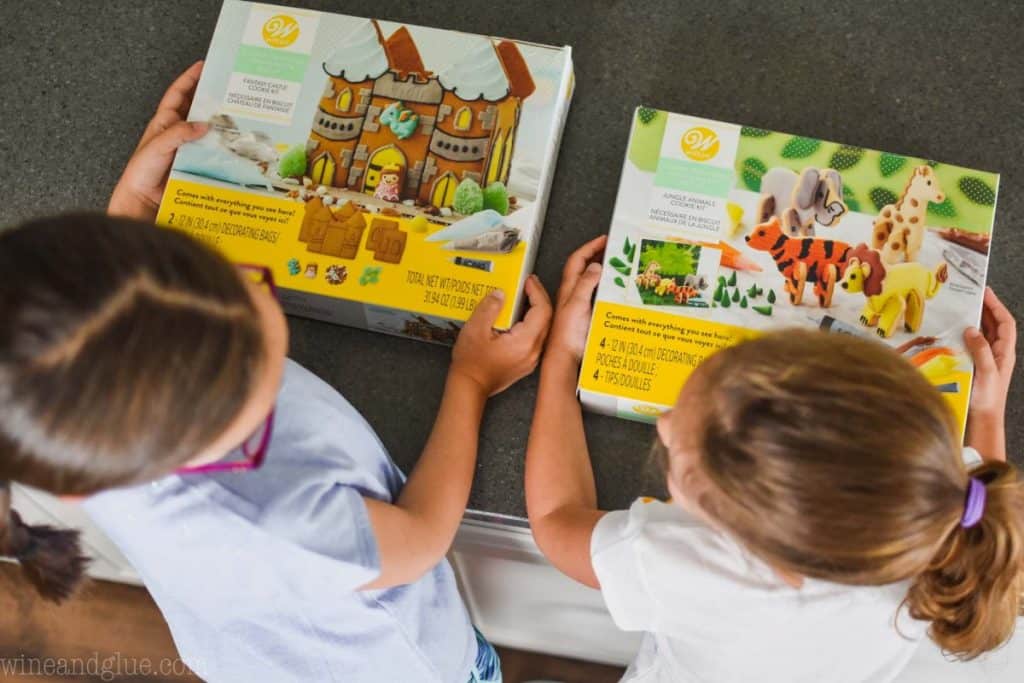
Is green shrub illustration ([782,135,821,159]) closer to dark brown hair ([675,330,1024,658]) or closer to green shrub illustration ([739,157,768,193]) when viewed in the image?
green shrub illustration ([739,157,768,193])

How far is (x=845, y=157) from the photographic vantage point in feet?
2.25

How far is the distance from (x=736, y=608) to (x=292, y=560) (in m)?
0.30

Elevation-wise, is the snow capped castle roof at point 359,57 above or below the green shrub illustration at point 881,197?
above

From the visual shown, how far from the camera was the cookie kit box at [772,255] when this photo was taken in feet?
2.13

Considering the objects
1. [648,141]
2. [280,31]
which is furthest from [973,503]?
[280,31]

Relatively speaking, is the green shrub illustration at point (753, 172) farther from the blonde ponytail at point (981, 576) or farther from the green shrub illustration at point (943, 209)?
the blonde ponytail at point (981, 576)

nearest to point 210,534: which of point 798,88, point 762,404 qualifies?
point 762,404

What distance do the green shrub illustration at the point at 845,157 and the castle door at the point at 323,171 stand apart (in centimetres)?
42

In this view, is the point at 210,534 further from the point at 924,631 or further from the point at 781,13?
the point at 781,13

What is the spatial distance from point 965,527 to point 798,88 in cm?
44

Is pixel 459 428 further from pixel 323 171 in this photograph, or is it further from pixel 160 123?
pixel 160 123

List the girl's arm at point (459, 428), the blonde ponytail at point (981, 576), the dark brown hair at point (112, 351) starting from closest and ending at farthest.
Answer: the dark brown hair at point (112, 351) < the blonde ponytail at point (981, 576) < the girl's arm at point (459, 428)

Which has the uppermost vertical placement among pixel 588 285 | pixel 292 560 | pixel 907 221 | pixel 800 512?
pixel 907 221

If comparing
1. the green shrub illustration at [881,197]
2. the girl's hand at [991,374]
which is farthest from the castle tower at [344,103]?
the girl's hand at [991,374]
